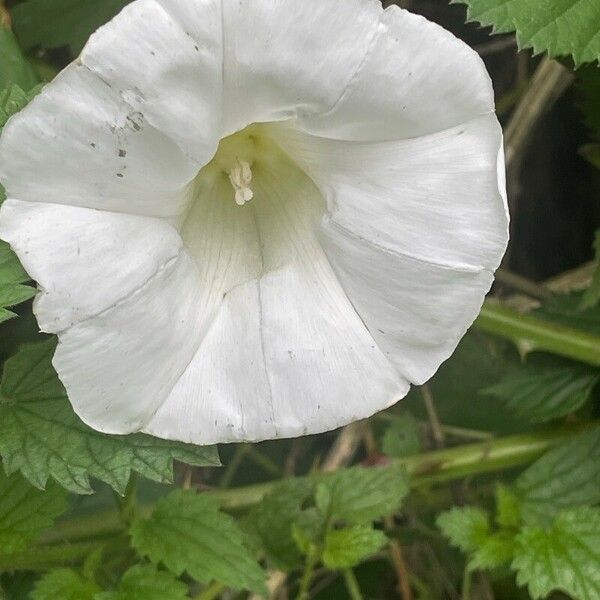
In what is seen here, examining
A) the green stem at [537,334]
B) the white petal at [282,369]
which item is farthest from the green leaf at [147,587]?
the green stem at [537,334]

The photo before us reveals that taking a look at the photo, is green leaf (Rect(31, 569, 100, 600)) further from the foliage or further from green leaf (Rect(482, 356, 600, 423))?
green leaf (Rect(482, 356, 600, 423))

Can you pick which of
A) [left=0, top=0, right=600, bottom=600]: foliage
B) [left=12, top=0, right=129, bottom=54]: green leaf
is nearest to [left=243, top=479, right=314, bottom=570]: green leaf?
[left=0, top=0, right=600, bottom=600]: foliage

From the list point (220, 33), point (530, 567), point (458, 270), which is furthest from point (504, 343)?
point (220, 33)

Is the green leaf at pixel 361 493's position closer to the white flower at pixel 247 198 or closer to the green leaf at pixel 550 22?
the white flower at pixel 247 198

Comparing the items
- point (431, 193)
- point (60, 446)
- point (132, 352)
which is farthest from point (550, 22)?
point (60, 446)

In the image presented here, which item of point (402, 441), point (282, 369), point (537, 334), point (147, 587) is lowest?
point (402, 441)

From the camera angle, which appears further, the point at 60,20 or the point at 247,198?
the point at 60,20

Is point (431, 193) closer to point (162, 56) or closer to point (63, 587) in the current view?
point (162, 56)
